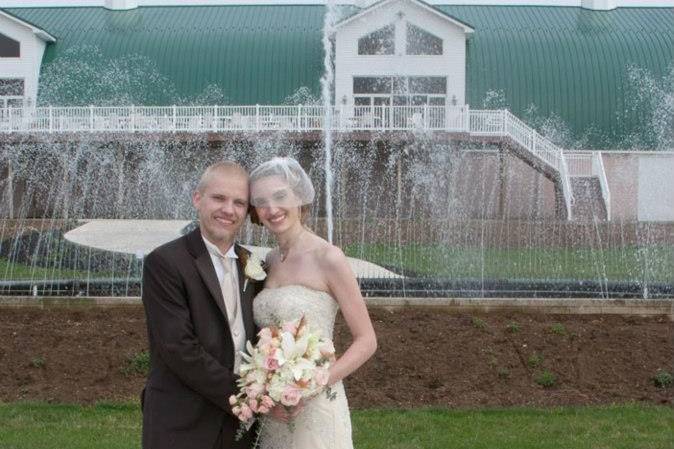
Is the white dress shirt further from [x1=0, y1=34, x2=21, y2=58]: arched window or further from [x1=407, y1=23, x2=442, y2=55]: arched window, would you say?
[x1=0, y1=34, x2=21, y2=58]: arched window

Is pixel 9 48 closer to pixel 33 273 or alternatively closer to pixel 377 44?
pixel 377 44

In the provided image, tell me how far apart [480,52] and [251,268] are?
34009 millimetres

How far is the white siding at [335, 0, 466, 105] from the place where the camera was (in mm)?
36244

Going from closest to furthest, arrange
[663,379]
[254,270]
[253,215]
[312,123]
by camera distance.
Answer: [254,270]
[253,215]
[663,379]
[312,123]

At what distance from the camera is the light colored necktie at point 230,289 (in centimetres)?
456

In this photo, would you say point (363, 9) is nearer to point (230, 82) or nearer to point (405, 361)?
point (230, 82)

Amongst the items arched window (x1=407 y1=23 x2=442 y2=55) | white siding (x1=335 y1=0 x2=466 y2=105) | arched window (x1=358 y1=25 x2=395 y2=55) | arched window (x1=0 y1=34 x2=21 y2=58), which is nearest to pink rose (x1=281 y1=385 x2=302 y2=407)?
white siding (x1=335 y1=0 x2=466 y2=105)

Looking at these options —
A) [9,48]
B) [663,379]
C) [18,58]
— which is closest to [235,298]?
[663,379]

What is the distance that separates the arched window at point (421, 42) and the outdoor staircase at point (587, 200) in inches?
241

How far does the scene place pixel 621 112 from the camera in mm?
37000

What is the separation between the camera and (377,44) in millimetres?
36594

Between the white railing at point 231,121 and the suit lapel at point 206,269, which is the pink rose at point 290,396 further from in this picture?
the white railing at point 231,121

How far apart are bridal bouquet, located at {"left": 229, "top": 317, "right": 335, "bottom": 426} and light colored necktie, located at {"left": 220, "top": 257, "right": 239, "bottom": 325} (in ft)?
0.60

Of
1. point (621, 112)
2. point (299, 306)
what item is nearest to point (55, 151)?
point (621, 112)
